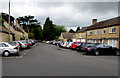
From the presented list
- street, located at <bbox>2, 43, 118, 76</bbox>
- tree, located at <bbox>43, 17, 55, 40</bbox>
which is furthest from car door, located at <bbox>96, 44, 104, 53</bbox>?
tree, located at <bbox>43, 17, 55, 40</bbox>

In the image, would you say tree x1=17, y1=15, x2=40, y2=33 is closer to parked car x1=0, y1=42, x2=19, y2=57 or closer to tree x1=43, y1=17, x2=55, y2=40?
tree x1=43, y1=17, x2=55, y2=40

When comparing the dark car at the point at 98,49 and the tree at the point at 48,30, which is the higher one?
the tree at the point at 48,30

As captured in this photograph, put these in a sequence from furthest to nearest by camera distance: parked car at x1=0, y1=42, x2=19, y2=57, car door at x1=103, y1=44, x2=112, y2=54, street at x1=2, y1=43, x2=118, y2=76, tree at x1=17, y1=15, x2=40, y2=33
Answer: tree at x1=17, y1=15, x2=40, y2=33, car door at x1=103, y1=44, x2=112, y2=54, parked car at x1=0, y1=42, x2=19, y2=57, street at x1=2, y1=43, x2=118, y2=76

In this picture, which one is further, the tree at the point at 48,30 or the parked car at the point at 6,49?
the tree at the point at 48,30

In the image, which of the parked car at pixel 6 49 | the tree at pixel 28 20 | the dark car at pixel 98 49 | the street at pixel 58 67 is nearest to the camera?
the street at pixel 58 67

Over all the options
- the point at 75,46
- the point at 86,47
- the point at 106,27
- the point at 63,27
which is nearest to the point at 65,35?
the point at 63,27

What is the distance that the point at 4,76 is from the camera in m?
6.52

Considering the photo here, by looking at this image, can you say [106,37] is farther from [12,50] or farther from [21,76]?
[21,76]

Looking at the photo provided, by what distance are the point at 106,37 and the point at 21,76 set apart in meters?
29.4

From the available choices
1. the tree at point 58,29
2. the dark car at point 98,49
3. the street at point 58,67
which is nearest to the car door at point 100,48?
the dark car at point 98,49

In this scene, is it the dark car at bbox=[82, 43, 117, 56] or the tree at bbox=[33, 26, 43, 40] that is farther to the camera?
the tree at bbox=[33, 26, 43, 40]

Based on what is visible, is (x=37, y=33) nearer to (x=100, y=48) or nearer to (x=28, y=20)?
(x=28, y=20)

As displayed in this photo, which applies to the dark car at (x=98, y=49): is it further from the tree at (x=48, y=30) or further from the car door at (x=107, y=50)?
the tree at (x=48, y=30)

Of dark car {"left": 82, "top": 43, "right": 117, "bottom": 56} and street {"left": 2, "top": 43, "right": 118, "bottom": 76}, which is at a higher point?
dark car {"left": 82, "top": 43, "right": 117, "bottom": 56}
